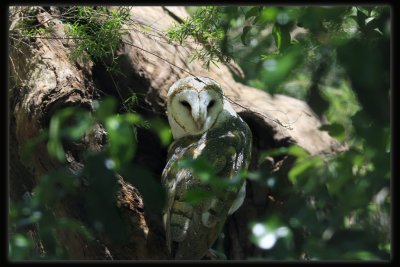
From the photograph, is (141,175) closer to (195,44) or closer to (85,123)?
(85,123)

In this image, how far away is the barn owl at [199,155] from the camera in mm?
2465

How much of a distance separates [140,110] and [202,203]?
0.70 metres

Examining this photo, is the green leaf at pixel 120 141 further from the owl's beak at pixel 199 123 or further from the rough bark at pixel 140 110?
the owl's beak at pixel 199 123

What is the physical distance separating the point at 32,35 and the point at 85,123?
1.76m

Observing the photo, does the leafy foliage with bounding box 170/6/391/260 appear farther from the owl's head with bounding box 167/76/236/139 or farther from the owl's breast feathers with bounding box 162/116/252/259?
the owl's head with bounding box 167/76/236/139

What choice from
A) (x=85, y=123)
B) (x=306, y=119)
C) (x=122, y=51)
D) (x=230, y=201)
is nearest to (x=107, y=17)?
(x=122, y=51)

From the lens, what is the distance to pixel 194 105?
2623 millimetres

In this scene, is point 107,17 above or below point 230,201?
above

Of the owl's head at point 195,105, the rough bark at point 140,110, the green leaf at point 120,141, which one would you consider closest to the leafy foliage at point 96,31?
the rough bark at point 140,110

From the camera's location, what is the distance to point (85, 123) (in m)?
1.15

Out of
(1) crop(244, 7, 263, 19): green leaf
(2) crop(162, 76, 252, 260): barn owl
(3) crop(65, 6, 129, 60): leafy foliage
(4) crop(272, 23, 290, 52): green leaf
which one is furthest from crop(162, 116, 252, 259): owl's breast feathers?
(4) crop(272, 23, 290, 52): green leaf

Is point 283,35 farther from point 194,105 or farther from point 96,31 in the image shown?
point 96,31

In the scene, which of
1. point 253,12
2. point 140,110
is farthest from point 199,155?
point 253,12
